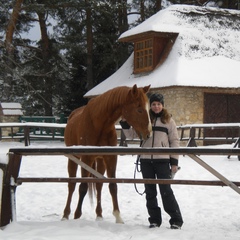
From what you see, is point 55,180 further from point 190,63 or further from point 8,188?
point 190,63

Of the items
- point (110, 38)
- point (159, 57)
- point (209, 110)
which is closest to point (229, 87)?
point (209, 110)

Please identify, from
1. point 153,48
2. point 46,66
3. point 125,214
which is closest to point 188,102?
point 153,48

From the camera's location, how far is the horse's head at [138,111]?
18.2 feet

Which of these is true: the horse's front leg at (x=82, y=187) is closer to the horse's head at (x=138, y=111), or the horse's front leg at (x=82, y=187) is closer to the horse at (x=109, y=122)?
the horse at (x=109, y=122)

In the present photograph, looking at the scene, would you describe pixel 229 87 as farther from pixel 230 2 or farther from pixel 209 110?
pixel 230 2

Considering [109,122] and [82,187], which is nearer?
[109,122]

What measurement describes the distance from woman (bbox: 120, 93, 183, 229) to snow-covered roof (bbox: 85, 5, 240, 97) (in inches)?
504

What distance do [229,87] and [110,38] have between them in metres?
11.4

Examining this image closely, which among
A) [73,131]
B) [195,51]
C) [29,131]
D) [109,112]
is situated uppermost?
[195,51]

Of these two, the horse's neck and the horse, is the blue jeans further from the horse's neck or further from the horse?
the horse's neck

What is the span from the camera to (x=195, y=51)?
20531 mm

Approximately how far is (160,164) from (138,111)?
678 millimetres

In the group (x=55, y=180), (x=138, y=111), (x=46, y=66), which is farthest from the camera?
(x=46, y=66)

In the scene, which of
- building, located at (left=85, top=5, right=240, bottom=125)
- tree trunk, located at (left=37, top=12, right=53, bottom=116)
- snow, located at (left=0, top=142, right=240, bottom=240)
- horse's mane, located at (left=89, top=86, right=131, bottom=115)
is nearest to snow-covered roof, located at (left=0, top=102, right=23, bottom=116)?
building, located at (left=85, top=5, right=240, bottom=125)
